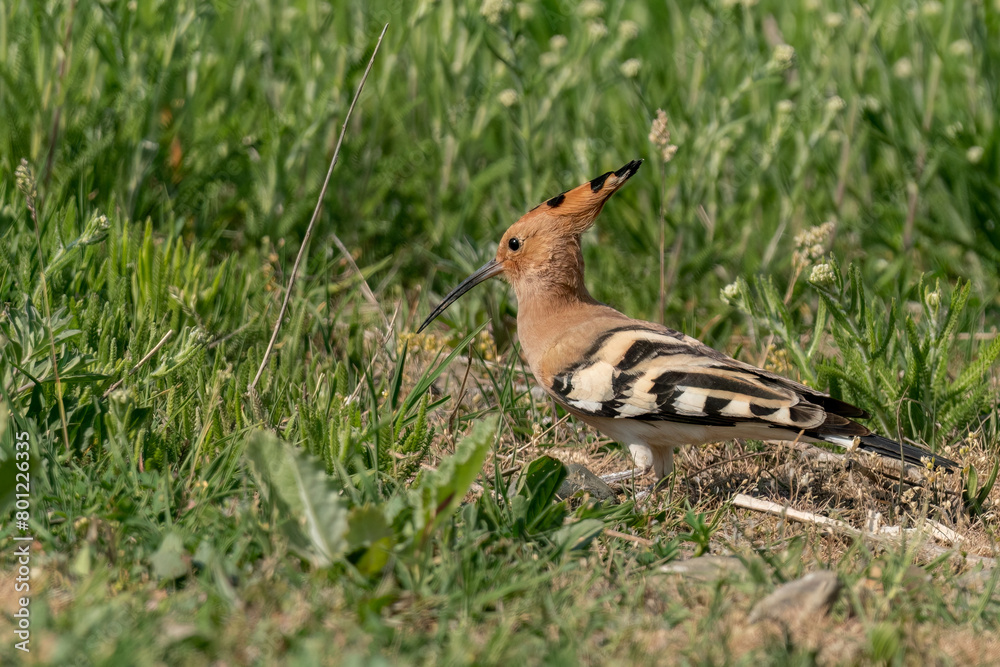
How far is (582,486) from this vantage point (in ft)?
8.99

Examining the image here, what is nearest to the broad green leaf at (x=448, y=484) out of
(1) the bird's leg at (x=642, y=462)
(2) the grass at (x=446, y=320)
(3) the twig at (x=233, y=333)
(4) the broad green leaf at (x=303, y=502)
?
(2) the grass at (x=446, y=320)

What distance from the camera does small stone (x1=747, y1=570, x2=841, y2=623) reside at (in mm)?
1976

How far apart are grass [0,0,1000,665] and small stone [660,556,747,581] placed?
0.11 feet

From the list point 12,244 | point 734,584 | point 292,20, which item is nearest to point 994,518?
point 734,584

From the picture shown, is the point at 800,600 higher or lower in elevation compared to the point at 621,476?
higher

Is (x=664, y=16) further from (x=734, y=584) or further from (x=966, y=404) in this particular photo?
(x=734, y=584)

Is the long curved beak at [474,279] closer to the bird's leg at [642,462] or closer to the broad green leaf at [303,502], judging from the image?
the bird's leg at [642,462]

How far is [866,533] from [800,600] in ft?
1.97

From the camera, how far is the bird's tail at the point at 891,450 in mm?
2787

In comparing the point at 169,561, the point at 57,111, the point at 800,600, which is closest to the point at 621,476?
the point at 800,600

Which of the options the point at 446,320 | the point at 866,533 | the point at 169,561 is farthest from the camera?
the point at 446,320

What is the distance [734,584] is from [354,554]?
773mm

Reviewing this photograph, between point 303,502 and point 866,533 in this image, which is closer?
point 303,502

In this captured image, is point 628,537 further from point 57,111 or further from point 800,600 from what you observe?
point 57,111
